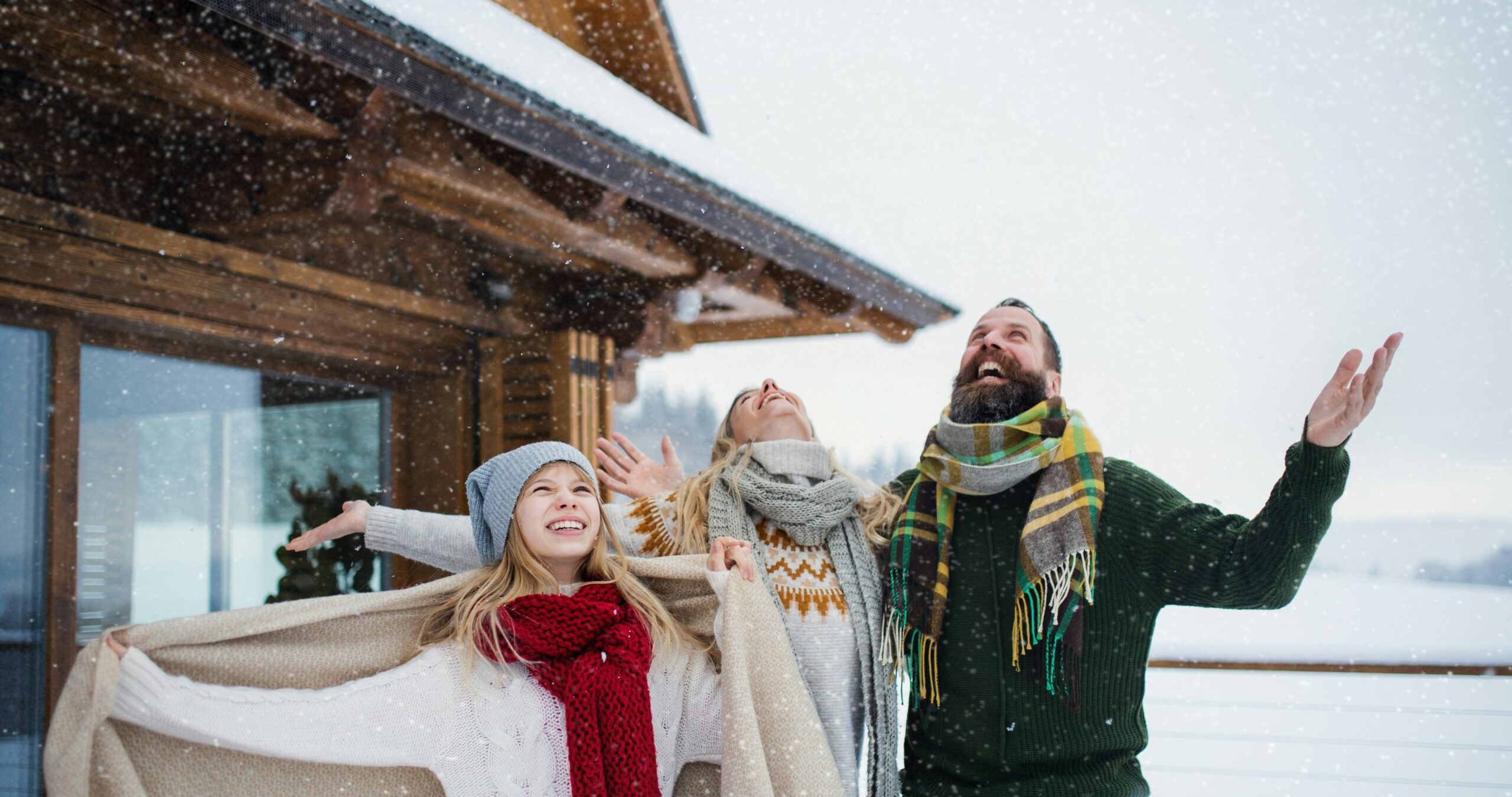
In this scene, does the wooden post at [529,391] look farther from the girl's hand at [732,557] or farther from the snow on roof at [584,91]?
the girl's hand at [732,557]

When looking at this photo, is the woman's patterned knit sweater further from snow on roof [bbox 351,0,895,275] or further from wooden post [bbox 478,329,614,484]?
wooden post [bbox 478,329,614,484]

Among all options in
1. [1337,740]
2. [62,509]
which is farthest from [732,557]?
[1337,740]

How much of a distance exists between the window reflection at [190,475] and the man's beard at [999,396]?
2.79 meters

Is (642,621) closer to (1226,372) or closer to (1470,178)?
(1226,372)

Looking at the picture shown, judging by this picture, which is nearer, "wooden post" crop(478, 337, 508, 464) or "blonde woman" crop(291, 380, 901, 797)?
"blonde woman" crop(291, 380, 901, 797)

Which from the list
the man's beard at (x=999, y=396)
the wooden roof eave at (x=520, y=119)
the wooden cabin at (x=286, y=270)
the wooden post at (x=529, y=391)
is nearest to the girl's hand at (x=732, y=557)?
the man's beard at (x=999, y=396)

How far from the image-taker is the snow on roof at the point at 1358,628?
13.9ft

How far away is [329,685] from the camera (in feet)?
5.72

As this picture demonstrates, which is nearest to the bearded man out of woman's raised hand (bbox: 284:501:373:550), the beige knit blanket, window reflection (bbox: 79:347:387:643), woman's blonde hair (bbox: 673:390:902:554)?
woman's blonde hair (bbox: 673:390:902:554)

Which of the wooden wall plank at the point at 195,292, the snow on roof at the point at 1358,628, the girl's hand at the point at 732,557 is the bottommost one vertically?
the snow on roof at the point at 1358,628

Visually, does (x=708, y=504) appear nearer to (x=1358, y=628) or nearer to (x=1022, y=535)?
(x=1022, y=535)

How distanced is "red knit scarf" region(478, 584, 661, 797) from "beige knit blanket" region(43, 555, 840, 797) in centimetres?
16

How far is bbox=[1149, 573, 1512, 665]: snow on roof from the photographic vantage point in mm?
4242

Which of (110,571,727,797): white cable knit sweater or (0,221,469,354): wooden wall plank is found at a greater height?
(0,221,469,354): wooden wall plank
